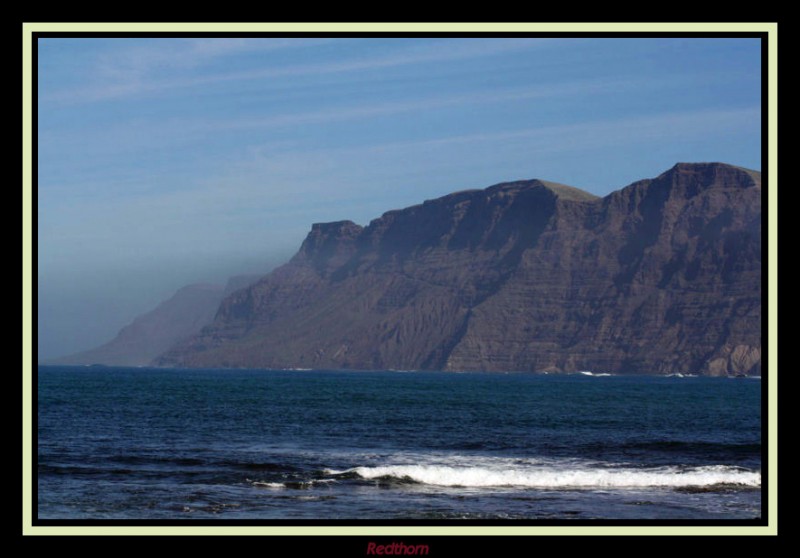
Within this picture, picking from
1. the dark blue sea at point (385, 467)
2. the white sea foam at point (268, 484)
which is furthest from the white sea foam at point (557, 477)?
the white sea foam at point (268, 484)

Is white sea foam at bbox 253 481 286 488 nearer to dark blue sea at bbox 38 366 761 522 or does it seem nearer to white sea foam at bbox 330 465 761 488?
dark blue sea at bbox 38 366 761 522

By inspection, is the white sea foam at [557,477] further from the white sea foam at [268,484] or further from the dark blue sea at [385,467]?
the white sea foam at [268,484]

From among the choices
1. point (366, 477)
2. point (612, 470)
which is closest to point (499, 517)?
point (366, 477)

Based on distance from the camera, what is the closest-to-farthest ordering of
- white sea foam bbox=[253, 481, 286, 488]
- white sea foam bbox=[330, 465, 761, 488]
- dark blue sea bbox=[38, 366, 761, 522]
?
1. dark blue sea bbox=[38, 366, 761, 522]
2. white sea foam bbox=[253, 481, 286, 488]
3. white sea foam bbox=[330, 465, 761, 488]

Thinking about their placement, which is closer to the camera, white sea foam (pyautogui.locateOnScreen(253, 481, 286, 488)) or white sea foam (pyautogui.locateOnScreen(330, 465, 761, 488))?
white sea foam (pyautogui.locateOnScreen(253, 481, 286, 488))

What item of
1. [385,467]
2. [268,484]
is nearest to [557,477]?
[385,467]

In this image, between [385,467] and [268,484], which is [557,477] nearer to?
[385,467]

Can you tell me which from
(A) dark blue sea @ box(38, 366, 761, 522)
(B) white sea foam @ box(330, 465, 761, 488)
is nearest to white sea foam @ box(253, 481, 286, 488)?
(A) dark blue sea @ box(38, 366, 761, 522)

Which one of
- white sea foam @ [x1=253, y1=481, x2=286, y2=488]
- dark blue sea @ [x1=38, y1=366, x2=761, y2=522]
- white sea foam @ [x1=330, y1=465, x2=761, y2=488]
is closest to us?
dark blue sea @ [x1=38, y1=366, x2=761, y2=522]
